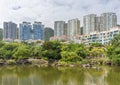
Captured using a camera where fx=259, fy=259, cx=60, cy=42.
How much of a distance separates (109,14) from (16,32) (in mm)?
31856

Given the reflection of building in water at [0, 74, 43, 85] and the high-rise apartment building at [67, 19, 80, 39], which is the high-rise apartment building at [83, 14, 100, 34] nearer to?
the high-rise apartment building at [67, 19, 80, 39]

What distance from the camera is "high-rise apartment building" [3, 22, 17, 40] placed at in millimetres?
82625

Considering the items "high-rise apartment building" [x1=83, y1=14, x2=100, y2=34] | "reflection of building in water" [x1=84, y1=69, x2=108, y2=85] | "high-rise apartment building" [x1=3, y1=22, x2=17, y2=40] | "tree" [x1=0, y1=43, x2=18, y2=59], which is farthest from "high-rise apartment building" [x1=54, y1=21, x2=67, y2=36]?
"reflection of building in water" [x1=84, y1=69, x2=108, y2=85]

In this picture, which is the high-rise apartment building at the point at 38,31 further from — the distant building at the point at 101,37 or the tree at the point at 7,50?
the tree at the point at 7,50

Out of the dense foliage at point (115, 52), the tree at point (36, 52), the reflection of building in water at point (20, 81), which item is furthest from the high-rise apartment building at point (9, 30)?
the reflection of building in water at point (20, 81)

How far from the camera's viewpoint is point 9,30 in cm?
8288

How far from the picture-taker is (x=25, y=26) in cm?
7956

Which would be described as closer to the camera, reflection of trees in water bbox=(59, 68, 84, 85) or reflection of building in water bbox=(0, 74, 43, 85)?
reflection of trees in water bbox=(59, 68, 84, 85)

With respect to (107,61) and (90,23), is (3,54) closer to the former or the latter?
(107,61)

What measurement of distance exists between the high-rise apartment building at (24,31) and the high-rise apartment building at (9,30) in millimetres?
3489

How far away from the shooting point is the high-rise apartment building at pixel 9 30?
82.6 meters

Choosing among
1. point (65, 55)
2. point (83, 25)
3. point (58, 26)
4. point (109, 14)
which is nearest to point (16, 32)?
point (58, 26)

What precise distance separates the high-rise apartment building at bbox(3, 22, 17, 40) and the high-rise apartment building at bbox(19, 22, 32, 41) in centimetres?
349

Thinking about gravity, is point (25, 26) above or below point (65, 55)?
above
